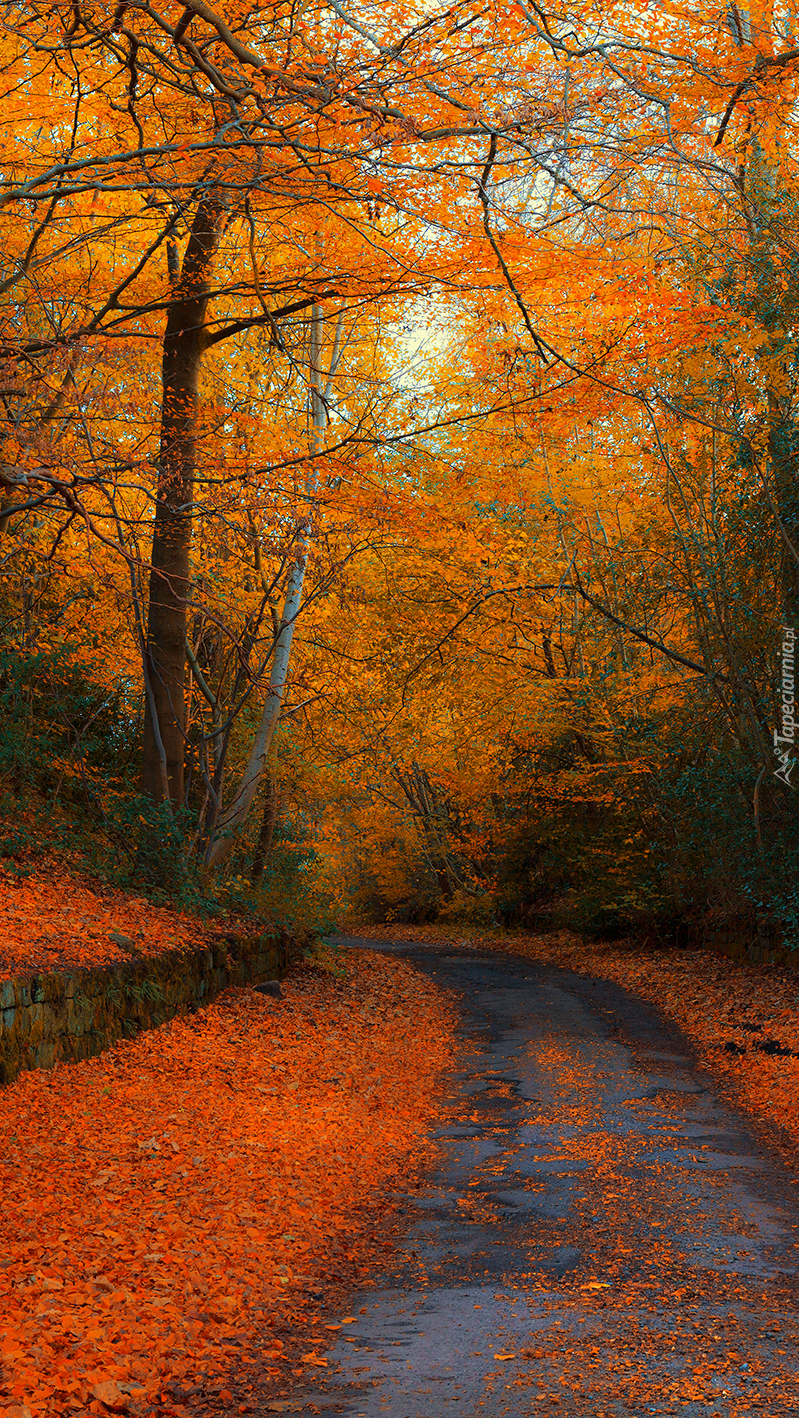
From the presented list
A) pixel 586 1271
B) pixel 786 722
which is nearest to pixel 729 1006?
pixel 786 722

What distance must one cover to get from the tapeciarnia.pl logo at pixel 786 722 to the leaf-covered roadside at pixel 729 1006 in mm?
2356

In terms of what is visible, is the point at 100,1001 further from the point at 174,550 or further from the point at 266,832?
the point at 266,832

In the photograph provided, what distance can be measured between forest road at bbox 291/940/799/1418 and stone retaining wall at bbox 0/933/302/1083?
8.36 ft

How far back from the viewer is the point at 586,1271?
440 cm

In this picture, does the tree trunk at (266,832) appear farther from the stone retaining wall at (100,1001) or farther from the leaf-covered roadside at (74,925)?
the leaf-covered roadside at (74,925)

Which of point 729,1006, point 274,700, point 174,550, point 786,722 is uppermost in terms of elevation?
point 174,550

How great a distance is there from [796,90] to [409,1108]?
25.2 ft

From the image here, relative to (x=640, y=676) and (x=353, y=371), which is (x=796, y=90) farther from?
(x=640, y=676)

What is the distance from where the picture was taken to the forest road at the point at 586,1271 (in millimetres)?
3344

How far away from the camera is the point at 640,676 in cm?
1574

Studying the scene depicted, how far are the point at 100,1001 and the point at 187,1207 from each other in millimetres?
3103

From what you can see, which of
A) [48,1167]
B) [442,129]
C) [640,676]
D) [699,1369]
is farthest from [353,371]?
[699,1369]

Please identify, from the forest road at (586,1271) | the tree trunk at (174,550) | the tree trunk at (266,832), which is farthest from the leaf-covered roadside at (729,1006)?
the tree trunk at (174,550)

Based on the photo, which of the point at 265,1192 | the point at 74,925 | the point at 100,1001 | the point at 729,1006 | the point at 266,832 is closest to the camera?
the point at 265,1192
